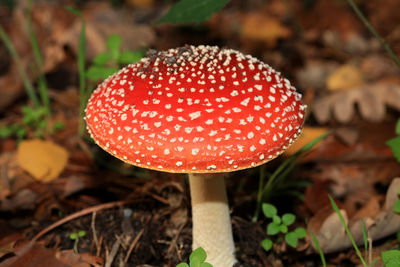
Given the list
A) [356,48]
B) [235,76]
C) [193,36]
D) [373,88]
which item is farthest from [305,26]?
[235,76]

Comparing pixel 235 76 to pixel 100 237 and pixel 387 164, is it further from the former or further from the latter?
pixel 387 164

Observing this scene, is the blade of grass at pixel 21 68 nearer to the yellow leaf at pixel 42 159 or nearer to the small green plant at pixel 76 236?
the yellow leaf at pixel 42 159

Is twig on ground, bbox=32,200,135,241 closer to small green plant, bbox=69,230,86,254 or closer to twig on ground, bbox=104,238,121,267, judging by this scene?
small green plant, bbox=69,230,86,254

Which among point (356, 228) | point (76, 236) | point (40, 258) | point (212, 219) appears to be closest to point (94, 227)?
point (76, 236)

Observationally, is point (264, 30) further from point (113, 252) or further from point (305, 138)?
point (113, 252)

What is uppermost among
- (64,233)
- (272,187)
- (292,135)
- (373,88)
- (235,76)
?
(235,76)

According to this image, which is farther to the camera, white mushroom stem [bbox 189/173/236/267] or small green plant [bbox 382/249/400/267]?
white mushroom stem [bbox 189/173/236/267]

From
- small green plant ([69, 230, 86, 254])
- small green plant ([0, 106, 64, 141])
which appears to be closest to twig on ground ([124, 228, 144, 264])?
small green plant ([69, 230, 86, 254])
